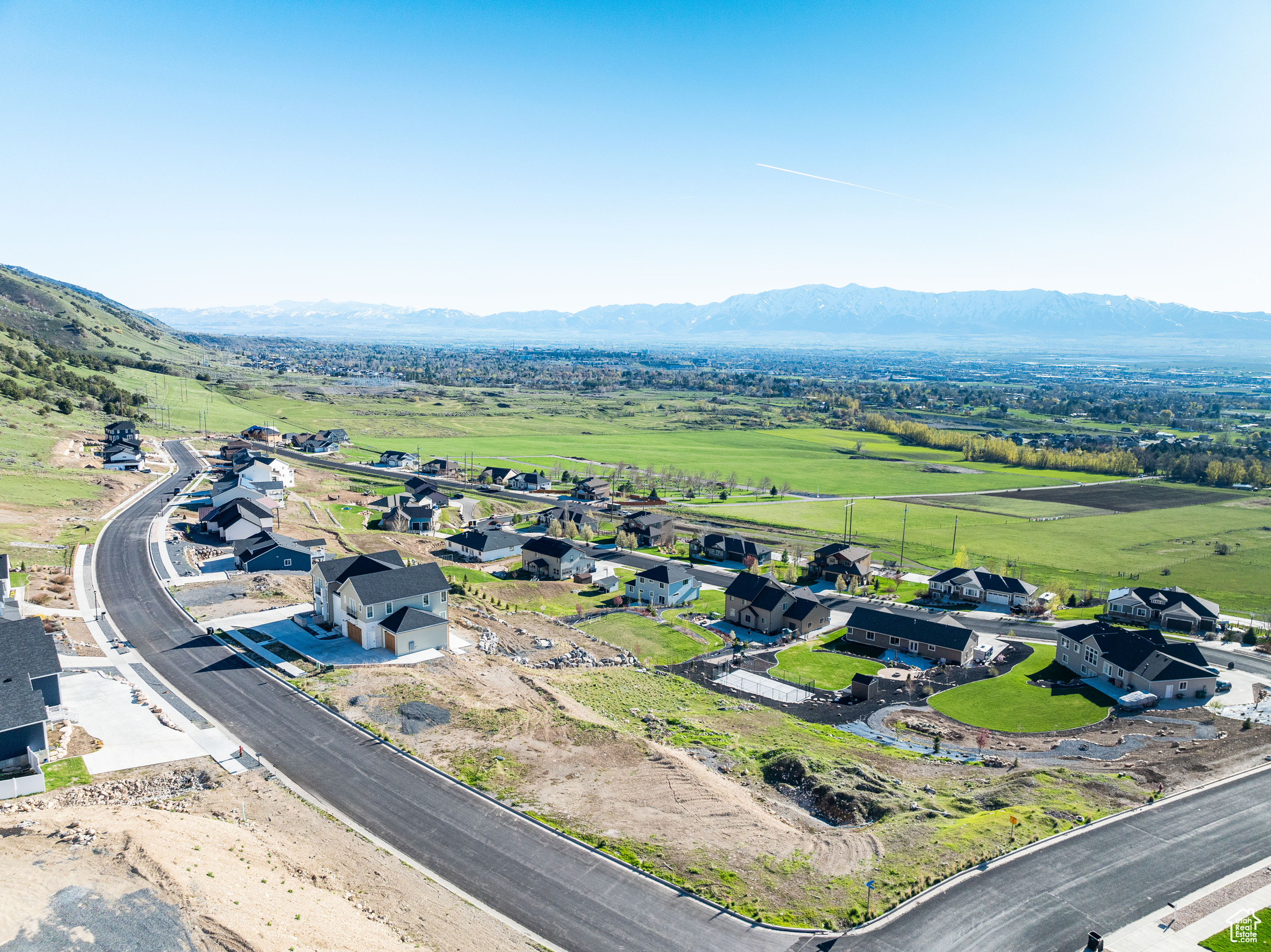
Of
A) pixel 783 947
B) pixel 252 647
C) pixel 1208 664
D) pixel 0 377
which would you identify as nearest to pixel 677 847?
pixel 783 947

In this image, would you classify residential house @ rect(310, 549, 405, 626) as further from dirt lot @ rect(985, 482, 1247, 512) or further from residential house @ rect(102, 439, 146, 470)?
dirt lot @ rect(985, 482, 1247, 512)

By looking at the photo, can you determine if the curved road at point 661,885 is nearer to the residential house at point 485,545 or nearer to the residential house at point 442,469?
the residential house at point 485,545

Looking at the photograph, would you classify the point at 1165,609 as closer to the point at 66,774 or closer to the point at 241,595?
the point at 241,595

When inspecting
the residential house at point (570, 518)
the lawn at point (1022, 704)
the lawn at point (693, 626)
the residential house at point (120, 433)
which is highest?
the residential house at point (120, 433)

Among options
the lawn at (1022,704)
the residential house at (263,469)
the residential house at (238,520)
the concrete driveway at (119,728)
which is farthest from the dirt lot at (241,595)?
the lawn at (1022,704)

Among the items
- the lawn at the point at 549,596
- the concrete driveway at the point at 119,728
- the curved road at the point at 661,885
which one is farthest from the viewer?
the lawn at the point at 549,596

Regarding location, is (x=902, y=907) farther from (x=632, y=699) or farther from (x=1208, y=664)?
(x=1208, y=664)
